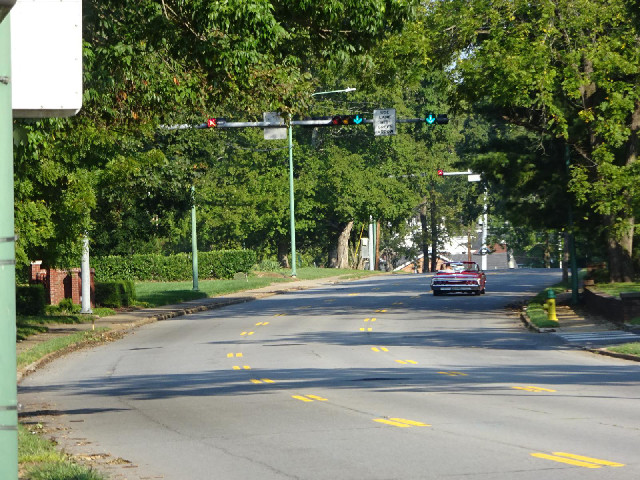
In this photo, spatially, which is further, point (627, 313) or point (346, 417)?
point (627, 313)

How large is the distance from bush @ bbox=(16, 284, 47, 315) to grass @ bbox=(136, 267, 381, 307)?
7.61 metres

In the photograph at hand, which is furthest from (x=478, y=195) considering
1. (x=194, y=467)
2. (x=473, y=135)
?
(x=194, y=467)

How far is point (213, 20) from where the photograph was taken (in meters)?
13.5

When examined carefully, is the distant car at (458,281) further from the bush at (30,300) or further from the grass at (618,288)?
the bush at (30,300)

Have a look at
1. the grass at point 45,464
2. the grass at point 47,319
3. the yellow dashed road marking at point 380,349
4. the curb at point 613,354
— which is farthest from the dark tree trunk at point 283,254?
the grass at point 45,464

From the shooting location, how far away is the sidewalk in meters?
26.2

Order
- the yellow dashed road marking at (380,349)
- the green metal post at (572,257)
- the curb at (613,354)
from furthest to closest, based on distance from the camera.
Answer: the green metal post at (572,257), the yellow dashed road marking at (380,349), the curb at (613,354)

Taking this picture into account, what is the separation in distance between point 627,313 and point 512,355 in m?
7.25

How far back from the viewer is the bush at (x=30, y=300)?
35.1m

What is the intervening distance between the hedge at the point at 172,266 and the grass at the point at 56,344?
Result: 40540 mm

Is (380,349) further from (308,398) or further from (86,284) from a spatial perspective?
(86,284)

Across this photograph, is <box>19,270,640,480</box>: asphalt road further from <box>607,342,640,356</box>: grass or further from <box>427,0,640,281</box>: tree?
<box>427,0,640,281</box>: tree

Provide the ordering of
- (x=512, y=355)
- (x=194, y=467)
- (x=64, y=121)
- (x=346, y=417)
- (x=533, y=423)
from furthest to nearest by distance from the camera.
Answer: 1. (x=512, y=355)
2. (x=64, y=121)
3. (x=346, y=417)
4. (x=533, y=423)
5. (x=194, y=467)

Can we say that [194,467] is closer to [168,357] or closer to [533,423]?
[533,423]
